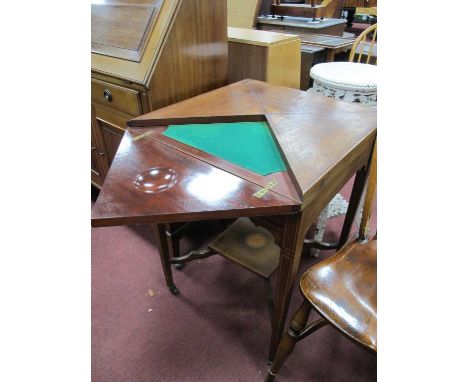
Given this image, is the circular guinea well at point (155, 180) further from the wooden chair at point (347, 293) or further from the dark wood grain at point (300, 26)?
the dark wood grain at point (300, 26)

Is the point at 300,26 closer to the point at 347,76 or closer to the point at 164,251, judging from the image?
the point at 347,76

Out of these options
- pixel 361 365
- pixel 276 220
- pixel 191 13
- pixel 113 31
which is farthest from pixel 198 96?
pixel 361 365

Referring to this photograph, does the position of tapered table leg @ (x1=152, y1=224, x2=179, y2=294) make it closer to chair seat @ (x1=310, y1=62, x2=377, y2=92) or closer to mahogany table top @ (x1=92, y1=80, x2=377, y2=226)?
mahogany table top @ (x1=92, y1=80, x2=377, y2=226)

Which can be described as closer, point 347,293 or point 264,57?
point 347,293

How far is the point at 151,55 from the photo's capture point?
1.18 m

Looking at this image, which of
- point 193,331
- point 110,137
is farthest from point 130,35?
point 193,331

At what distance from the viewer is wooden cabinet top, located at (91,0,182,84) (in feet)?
3.87

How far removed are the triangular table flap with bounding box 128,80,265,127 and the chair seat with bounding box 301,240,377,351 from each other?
569 mm

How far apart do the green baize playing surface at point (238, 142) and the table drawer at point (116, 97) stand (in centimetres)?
30

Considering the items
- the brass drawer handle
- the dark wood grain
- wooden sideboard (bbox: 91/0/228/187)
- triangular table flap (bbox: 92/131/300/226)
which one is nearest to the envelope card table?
triangular table flap (bbox: 92/131/300/226)

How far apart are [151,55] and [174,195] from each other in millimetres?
730

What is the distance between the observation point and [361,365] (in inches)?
46.4

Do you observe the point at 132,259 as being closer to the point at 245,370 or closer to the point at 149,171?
the point at 245,370

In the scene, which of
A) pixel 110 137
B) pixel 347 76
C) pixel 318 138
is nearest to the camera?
pixel 318 138
